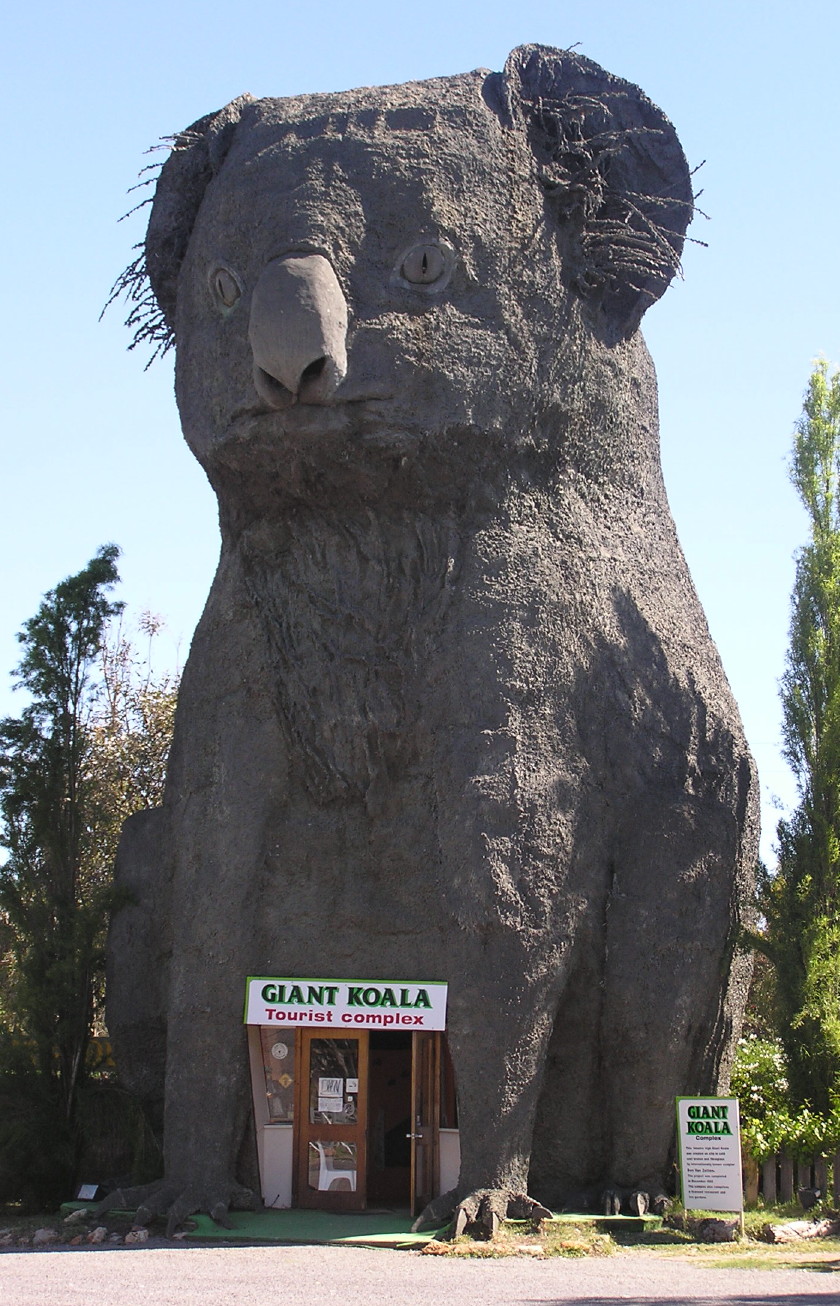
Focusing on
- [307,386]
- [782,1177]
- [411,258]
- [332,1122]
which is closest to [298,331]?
[307,386]

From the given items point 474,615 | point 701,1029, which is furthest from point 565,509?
point 701,1029

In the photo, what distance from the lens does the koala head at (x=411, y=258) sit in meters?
8.28

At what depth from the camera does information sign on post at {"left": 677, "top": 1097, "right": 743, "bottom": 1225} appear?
809 cm

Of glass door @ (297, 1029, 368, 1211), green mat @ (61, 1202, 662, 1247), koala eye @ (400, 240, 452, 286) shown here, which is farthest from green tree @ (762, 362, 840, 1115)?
koala eye @ (400, 240, 452, 286)

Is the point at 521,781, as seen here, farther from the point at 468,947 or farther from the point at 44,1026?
the point at 44,1026

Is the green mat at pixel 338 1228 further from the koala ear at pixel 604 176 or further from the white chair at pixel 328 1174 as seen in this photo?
the koala ear at pixel 604 176

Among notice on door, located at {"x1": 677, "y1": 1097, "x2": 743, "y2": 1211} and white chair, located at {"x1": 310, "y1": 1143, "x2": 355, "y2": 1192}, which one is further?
white chair, located at {"x1": 310, "y1": 1143, "x2": 355, "y2": 1192}

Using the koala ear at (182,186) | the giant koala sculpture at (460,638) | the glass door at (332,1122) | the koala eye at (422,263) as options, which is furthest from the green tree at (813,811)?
the koala ear at (182,186)

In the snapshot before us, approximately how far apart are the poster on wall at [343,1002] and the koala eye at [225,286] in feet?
13.4

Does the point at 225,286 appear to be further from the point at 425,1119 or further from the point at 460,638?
the point at 425,1119

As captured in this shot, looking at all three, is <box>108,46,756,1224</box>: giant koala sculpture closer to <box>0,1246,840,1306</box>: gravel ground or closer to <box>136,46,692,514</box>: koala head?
<box>136,46,692,514</box>: koala head

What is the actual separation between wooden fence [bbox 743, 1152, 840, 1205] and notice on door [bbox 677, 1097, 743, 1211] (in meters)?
1.50

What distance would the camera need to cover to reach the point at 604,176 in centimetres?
909

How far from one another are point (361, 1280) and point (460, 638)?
3.53 meters
